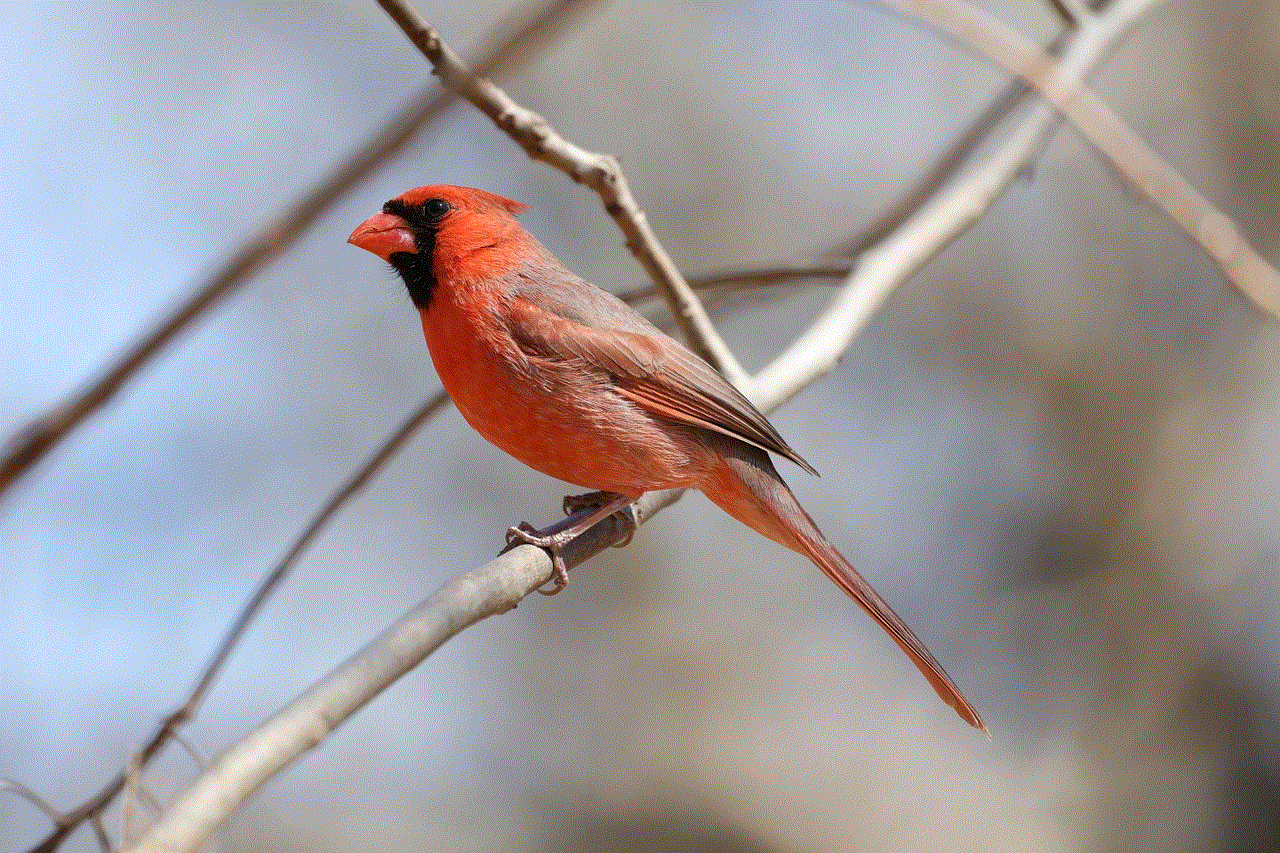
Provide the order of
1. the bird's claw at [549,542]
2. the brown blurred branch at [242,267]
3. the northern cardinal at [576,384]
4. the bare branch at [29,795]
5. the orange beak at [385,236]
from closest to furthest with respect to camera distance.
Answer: the brown blurred branch at [242,267], the bare branch at [29,795], the bird's claw at [549,542], the northern cardinal at [576,384], the orange beak at [385,236]

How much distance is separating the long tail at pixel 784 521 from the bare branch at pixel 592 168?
207mm

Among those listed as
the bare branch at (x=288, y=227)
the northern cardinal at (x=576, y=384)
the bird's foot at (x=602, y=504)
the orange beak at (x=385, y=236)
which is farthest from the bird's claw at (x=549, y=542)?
the bare branch at (x=288, y=227)

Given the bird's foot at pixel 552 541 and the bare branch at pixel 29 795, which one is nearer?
the bare branch at pixel 29 795

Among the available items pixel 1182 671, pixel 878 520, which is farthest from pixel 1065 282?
pixel 1182 671

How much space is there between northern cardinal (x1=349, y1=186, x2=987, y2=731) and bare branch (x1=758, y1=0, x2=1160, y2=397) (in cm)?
18

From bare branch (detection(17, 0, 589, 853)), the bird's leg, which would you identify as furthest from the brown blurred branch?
the bird's leg

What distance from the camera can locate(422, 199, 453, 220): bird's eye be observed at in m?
2.66

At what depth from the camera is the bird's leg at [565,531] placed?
2088mm

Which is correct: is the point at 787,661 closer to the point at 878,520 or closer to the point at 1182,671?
the point at 878,520

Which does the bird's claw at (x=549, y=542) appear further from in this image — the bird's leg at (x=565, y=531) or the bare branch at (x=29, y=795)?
the bare branch at (x=29, y=795)

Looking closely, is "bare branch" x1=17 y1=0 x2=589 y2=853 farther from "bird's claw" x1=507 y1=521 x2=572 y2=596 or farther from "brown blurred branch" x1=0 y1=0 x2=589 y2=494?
"bird's claw" x1=507 y1=521 x2=572 y2=596

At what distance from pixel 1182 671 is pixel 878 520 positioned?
1.58 meters

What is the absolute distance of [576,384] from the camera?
2520 mm

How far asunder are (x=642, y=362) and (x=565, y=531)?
0.55 meters
